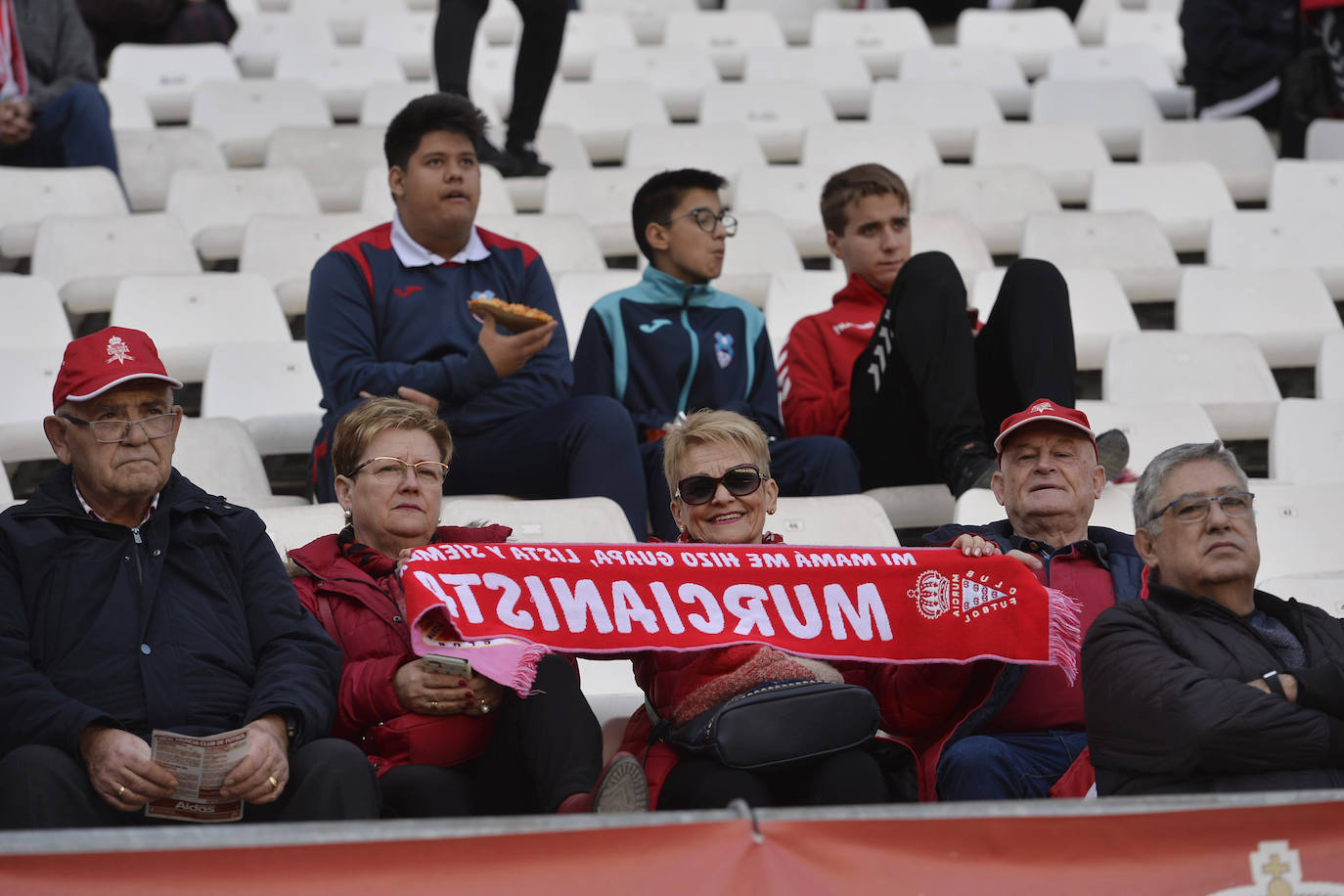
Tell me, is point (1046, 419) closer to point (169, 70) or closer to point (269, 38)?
point (169, 70)

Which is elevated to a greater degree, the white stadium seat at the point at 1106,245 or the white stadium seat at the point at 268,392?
the white stadium seat at the point at 1106,245

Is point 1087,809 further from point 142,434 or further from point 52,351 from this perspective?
point 52,351

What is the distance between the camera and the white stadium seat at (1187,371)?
4.57 metres

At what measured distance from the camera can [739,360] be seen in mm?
4172

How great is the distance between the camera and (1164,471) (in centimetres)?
280

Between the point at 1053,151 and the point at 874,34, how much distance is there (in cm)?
182

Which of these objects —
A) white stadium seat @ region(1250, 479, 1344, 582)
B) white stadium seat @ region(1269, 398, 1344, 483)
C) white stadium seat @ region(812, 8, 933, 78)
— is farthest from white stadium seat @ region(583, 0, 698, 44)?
white stadium seat @ region(1250, 479, 1344, 582)

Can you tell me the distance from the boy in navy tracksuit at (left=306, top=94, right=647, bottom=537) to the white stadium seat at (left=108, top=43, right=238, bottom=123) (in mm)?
3092

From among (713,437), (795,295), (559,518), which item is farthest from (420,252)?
(795,295)

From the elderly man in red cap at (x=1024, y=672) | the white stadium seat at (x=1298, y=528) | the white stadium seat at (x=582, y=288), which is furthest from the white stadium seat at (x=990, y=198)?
the elderly man in red cap at (x=1024, y=672)

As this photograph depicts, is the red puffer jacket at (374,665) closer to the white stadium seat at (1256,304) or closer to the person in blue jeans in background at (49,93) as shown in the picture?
the white stadium seat at (1256,304)

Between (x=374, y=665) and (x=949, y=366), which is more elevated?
(x=949, y=366)

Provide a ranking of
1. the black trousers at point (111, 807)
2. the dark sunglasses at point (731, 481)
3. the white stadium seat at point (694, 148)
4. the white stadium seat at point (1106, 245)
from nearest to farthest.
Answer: the black trousers at point (111, 807), the dark sunglasses at point (731, 481), the white stadium seat at point (1106, 245), the white stadium seat at point (694, 148)

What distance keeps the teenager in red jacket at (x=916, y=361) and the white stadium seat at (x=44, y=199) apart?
8.04 ft
